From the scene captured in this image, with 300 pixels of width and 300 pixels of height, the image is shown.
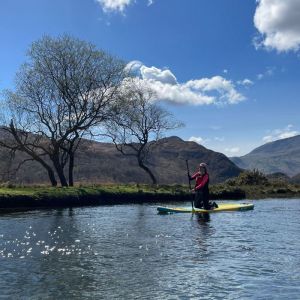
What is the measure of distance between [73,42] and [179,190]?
21.3 metres

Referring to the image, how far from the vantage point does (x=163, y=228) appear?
83.3 ft

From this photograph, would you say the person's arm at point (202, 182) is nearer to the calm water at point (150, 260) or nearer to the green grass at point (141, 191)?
the calm water at point (150, 260)

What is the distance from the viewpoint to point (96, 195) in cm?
4622

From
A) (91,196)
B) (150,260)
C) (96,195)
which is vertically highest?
(96,195)

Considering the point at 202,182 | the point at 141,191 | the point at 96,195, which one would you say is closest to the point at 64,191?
the point at 96,195

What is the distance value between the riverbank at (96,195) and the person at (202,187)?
1351cm

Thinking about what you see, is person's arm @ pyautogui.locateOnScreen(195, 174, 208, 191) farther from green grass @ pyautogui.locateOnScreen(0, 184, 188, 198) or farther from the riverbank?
green grass @ pyautogui.locateOnScreen(0, 184, 188, 198)

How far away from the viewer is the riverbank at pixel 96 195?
39156mm

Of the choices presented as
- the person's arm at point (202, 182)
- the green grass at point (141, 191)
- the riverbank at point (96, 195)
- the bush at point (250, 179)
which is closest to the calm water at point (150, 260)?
the person's arm at point (202, 182)

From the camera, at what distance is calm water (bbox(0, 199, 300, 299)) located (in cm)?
1244

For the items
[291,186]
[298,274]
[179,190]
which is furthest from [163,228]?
[291,186]

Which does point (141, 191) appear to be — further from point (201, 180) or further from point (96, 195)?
point (201, 180)

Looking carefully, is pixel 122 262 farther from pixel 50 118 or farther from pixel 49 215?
pixel 50 118

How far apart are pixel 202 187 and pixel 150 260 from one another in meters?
18.3
